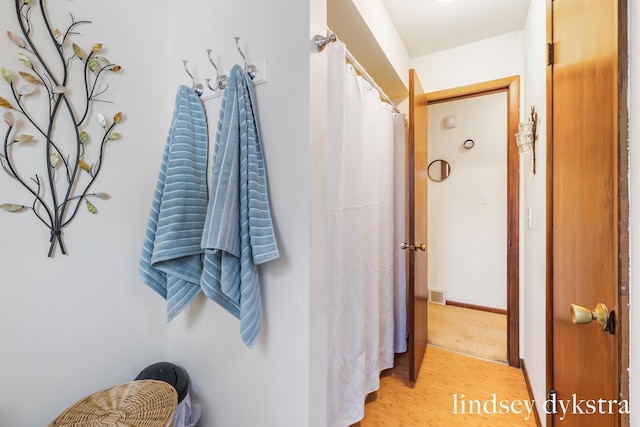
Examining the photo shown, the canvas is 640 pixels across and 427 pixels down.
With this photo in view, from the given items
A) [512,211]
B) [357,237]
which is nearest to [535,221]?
[512,211]

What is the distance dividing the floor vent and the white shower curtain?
1693mm

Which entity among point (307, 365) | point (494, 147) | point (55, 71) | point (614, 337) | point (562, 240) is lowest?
point (307, 365)

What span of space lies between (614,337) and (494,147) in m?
2.91

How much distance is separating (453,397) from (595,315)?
1.39 meters

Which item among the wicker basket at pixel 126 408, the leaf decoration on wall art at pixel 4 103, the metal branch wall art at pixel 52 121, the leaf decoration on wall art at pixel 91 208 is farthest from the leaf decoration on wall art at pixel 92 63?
the wicker basket at pixel 126 408

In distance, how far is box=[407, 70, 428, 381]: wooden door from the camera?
1.74 metres

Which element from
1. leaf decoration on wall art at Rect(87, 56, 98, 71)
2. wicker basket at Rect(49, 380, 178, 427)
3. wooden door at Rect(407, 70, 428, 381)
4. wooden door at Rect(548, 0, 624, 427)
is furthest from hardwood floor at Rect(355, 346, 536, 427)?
leaf decoration on wall art at Rect(87, 56, 98, 71)

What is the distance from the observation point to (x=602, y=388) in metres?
0.67

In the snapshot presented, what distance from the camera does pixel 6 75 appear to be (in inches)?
32.7

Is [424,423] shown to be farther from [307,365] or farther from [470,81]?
[470,81]

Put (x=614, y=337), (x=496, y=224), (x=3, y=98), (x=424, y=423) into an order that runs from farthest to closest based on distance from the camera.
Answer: (x=496, y=224) → (x=424, y=423) → (x=3, y=98) → (x=614, y=337)

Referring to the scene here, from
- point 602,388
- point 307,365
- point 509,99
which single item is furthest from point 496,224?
point 307,365

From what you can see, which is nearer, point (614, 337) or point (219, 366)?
point (614, 337)

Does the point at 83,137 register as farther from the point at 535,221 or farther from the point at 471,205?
the point at 471,205
